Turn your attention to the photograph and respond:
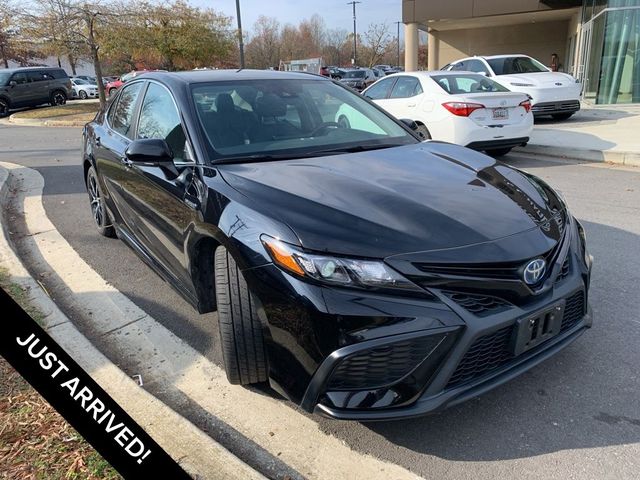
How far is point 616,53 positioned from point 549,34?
17725 millimetres

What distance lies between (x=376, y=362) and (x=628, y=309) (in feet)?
7.29

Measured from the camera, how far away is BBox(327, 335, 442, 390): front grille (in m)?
2.00

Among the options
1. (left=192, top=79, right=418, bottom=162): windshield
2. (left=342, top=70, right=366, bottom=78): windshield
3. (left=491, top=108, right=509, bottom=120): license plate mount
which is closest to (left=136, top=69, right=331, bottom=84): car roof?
(left=192, top=79, right=418, bottom=162): windshield

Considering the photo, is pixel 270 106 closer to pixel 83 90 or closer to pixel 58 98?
pixel 58 98

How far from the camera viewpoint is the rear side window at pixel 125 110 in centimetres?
408

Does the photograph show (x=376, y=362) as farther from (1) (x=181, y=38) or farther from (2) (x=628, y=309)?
(1) (x=181, y=38)

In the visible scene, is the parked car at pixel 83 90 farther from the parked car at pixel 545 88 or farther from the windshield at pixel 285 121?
the windshield at pixel 285 121

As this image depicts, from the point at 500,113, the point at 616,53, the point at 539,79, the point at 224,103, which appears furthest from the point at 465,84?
the point at 616,53

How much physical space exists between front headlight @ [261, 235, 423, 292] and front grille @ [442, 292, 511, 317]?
0.16 meters

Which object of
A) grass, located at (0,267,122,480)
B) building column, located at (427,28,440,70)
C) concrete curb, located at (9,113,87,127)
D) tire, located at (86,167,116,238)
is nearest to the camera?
grass, located at (0,267,122,480)

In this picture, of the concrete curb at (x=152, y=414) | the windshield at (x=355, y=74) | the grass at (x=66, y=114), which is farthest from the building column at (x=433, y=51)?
the concrete curb at (x=152, y=414)

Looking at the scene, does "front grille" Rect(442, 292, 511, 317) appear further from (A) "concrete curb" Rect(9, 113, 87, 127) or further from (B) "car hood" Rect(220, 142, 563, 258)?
(A) "concrete curb" Rect(9, 113, 87, 127)

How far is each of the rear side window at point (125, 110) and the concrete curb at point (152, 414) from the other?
1.44 metres

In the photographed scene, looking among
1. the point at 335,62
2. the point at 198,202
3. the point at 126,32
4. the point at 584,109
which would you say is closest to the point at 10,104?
the point at 126,32
